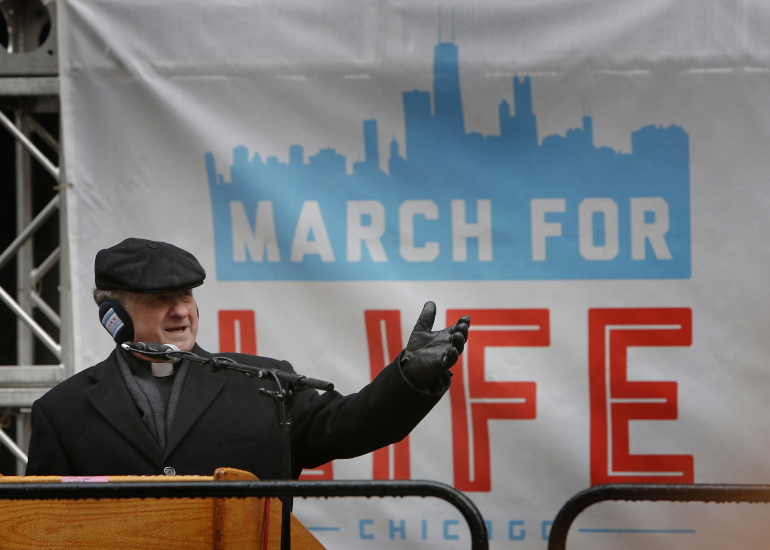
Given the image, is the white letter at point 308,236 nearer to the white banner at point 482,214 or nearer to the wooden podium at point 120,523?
the white banner at point 482,214

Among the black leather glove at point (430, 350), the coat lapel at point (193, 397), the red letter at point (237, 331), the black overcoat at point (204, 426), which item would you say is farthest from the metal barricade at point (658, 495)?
the red letter at point (237, 331)

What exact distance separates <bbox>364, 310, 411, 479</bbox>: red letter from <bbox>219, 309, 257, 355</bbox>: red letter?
48cm

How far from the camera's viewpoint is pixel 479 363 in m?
2.73

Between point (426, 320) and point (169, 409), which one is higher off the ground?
point (426, 320)

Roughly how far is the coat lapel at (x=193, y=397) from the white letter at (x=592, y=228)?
1580mm

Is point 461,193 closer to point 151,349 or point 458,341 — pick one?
point 458,341

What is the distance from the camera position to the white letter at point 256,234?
2783 mm

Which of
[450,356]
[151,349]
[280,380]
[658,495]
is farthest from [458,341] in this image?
[151,349]

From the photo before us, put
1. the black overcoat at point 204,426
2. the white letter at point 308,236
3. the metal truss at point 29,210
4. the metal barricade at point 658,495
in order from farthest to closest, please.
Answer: the metal truss at point 29,210 < the white letter at point 308,236 < the black overcoat at point 204,426 < the metal barricade at point 658,495

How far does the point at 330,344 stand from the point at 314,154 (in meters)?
0.80

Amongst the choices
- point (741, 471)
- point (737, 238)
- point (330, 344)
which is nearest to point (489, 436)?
point (330, 344)

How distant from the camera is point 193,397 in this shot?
5.91 feet

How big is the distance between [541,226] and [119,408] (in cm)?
174

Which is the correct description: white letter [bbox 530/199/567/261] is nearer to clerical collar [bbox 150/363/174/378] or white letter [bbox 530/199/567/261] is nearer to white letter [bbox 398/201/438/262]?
white letter [bbox 398/201/438/262]
